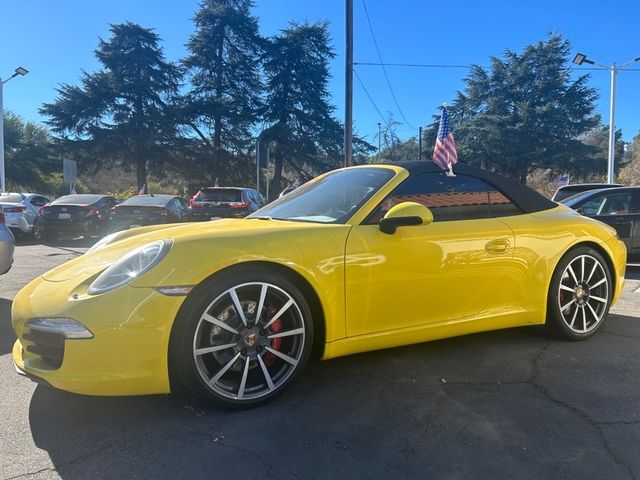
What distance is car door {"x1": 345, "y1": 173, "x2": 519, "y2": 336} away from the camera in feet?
10.4

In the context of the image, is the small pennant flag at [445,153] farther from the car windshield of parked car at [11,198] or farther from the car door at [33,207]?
the car windshield of parked car at [11,198]

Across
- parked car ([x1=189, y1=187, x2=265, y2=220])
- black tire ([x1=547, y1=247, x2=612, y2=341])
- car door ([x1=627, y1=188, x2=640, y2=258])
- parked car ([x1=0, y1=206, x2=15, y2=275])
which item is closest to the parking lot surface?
black tire ([x1=547, y1=247, x2=612, y2=341])

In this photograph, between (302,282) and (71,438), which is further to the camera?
(302,282)

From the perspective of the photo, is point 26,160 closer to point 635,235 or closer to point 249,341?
point 635,235

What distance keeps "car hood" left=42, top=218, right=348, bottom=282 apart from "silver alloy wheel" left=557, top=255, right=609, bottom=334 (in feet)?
6.73

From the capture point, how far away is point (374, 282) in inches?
125

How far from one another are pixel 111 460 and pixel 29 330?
867mm

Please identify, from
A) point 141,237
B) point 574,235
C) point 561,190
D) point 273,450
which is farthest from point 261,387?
point 561,190

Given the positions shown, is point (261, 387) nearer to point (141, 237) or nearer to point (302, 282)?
point (302, 282)

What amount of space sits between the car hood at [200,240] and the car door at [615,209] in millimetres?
6751

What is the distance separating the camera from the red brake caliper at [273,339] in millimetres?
2971

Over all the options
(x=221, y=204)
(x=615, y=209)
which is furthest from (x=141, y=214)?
(x=615, y=209)

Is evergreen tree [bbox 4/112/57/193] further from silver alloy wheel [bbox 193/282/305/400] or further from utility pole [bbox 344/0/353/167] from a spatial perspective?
silver alloy wheel [bbox 193/282/305/400]

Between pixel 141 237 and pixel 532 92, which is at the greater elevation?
pixel 532 92
